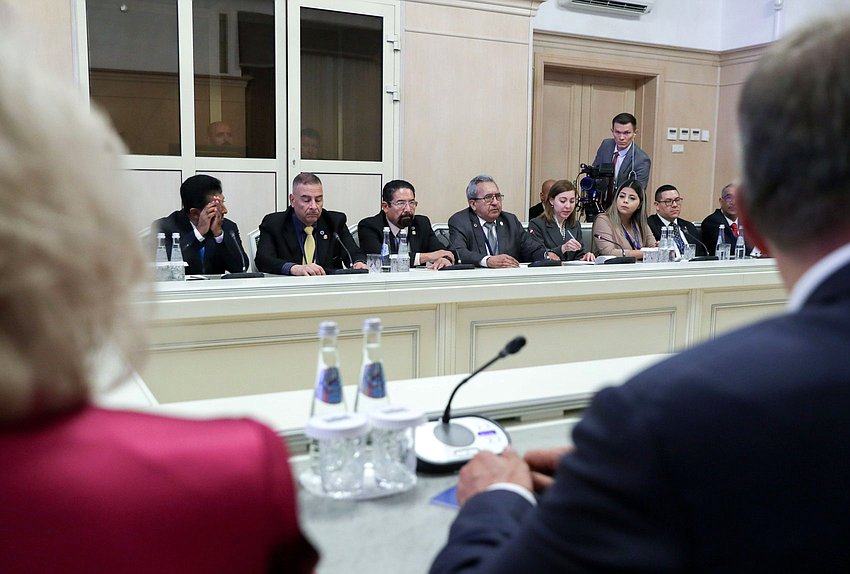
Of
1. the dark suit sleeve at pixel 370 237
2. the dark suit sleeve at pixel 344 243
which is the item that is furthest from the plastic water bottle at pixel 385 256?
the dark suit sleeve at pixel 344 243

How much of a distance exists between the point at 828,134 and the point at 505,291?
8.16 feet

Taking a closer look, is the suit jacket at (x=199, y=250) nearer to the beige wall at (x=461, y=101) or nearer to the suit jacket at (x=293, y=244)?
the suit jacket at (x=293, y=244)

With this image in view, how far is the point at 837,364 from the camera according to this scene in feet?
1.95

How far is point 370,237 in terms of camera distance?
474 cm

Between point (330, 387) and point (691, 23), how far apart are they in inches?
309

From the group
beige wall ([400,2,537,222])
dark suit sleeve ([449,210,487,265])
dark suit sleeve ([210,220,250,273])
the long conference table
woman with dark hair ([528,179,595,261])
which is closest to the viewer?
the long conference table

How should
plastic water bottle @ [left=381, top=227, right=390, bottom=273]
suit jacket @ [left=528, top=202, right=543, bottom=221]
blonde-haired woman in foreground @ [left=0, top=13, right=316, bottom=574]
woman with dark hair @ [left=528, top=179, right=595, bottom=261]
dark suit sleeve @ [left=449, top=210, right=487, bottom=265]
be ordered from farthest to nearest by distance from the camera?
suit jacket @ [left=528, top=202, right=543, bottom=221]
woman with dark hair @ [left=528, top=179, right=595, bottom=261]
dark suit sleeve @ [left=449, top=210, right=487, bottom=265]
plastic water bottle @ [left=381, top=227, right=390, bottom=273]
blonde-haired woman in foreground @ [left=0, top=13, right=316, bottom=574]

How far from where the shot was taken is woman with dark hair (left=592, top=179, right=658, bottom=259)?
5133mm

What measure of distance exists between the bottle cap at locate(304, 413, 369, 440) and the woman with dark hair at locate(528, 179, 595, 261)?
4.22 m

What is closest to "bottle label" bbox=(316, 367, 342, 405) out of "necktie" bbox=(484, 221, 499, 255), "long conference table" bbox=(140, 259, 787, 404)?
"long conference table" bbox=(140, 259, 787, 404)

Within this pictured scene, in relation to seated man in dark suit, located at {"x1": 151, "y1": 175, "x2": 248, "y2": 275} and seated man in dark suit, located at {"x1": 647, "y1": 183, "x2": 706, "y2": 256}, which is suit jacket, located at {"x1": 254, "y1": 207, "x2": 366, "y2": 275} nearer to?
seated man in dark suit, located at {"x1": 151, "y1": 175, "x2": 248, "y2": 275}

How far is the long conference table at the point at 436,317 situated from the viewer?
268 centimetres

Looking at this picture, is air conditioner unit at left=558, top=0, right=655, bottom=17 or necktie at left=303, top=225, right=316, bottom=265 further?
air conditioner unit at left=558, top=0, right=655, bottom=17

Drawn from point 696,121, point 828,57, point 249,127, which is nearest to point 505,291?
point 828,57
